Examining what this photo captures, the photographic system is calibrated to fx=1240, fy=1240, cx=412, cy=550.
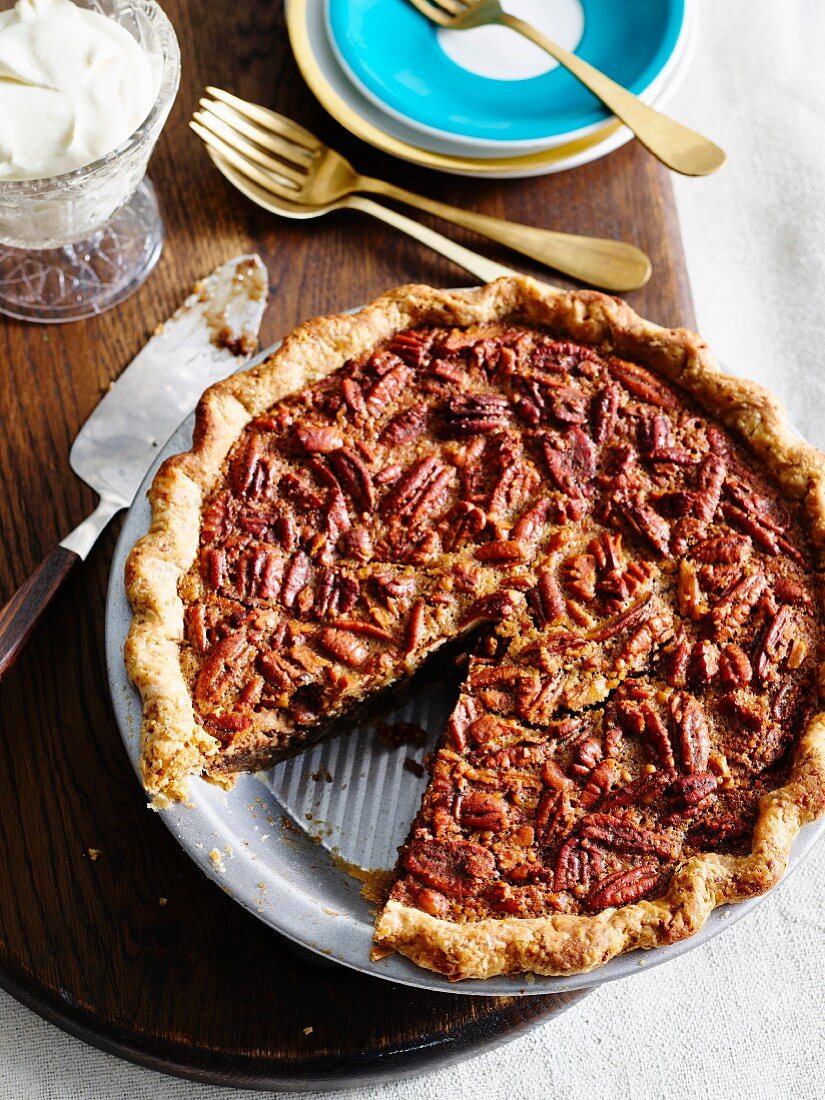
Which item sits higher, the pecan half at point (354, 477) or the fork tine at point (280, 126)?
the fork tine at point (280, 126)

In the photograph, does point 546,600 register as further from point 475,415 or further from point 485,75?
point 485,75

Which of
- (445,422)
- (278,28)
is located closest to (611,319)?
(445,422)

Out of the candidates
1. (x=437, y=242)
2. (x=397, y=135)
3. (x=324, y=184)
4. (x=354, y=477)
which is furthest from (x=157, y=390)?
→ (x=397, y=135)

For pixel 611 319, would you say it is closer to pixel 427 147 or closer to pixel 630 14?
pixel 427 147

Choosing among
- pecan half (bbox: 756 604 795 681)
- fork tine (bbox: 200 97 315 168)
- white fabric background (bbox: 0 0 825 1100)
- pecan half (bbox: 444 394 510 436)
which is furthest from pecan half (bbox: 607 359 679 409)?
fork tine (bbox: 200 97 315 168)

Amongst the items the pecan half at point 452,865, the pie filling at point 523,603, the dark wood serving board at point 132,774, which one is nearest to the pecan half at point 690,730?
the pie filling at point 523,603

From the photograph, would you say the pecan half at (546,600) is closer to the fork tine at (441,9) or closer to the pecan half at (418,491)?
the pecan half at (418,491)
